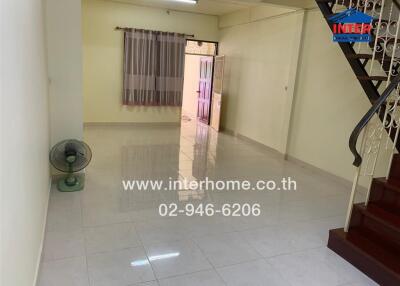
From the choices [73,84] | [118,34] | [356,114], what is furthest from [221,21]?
[73,84]

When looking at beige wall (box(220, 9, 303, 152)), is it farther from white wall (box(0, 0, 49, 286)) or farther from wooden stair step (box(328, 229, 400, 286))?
white wall (box(0, 0, 49, 286))

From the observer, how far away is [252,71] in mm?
6652

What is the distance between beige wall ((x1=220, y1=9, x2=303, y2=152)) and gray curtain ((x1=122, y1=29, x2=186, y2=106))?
48.1 inches

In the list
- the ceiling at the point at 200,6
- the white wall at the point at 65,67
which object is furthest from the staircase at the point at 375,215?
the ceiling at the point at 200,6

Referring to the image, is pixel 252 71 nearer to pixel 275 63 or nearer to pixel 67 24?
pixel 275 63

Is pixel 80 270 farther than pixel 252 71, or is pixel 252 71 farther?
pixel 252 71

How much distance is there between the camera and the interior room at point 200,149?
2158mm

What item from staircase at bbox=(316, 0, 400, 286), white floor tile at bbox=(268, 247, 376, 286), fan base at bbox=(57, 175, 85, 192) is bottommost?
white floor tile at bbox=(268, 247, 376, 286)

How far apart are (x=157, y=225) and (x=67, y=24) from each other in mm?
2354

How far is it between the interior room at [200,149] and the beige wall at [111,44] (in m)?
0.03

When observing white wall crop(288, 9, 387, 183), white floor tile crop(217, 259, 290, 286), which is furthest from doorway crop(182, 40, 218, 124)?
white floor tile crop(217, 259, 290, 286)

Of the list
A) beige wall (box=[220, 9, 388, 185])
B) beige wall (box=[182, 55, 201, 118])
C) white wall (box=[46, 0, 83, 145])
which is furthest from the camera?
beige wall (box=[182, 55, 201, 118])

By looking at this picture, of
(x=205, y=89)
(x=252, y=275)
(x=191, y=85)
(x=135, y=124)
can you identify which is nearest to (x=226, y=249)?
(x=252, y=275)

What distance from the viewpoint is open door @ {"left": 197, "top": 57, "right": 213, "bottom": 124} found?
26.9 feet
